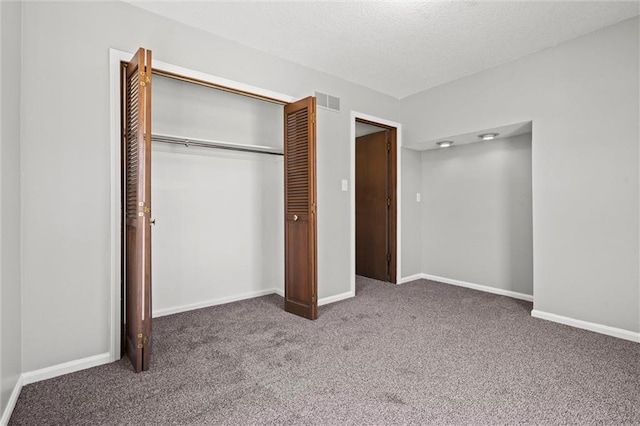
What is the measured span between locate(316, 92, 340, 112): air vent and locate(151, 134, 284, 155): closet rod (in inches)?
29.0

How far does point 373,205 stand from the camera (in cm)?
493

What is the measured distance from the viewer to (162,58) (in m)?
2.67

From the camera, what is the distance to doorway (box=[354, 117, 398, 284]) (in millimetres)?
4621

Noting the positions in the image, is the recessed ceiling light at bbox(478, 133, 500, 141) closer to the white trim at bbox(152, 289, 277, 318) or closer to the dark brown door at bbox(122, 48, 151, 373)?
the white trim at bbox(152, 289, 277, 318)

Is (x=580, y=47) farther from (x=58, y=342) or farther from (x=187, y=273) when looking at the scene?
(x=58, y=342)

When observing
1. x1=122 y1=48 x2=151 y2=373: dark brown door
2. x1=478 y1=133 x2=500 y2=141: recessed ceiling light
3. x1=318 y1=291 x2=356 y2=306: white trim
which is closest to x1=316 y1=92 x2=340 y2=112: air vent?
x1=478 y1=133 x2=500 y2=141: recessed ceiling light

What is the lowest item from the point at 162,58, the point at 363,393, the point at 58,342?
the point at 363,393

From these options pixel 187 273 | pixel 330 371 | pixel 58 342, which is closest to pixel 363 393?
pixel 330 371

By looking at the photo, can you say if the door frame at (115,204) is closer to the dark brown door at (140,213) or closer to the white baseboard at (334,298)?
the dark brown door at (140,213)

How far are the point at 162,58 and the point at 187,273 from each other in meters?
2.08

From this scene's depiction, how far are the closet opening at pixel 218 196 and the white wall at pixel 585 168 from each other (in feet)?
7.34

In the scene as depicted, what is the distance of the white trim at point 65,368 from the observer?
6.77 feet

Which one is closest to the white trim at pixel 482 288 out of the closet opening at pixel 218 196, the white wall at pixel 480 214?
the white wall at pixel 480 214

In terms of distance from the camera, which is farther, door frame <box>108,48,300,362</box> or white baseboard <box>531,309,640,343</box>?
white baseboard <box>531,309,640,343</box>
